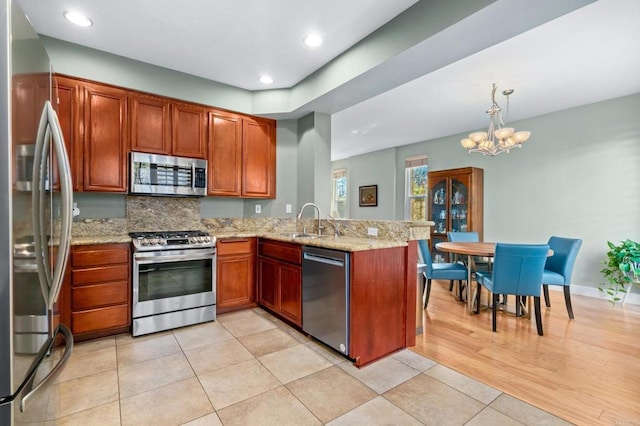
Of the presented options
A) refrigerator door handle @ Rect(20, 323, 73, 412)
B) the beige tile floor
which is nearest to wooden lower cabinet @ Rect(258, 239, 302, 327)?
the beige tile floor

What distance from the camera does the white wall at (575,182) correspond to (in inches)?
152

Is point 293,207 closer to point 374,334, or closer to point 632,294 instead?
point 374,334

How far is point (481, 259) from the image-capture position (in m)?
4.39

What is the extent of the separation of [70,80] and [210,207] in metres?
1.82

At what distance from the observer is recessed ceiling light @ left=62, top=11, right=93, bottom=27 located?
94.1 inches

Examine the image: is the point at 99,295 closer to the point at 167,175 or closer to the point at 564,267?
the point at 167,175

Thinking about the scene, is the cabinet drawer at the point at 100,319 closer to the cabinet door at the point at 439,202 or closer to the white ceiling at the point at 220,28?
the white ceiling at the point at 220,28

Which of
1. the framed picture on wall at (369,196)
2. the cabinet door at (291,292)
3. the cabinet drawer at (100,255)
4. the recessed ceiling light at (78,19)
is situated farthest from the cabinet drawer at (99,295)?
the framed picture on wall at (369,196)

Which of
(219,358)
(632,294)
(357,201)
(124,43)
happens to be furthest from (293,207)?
(632,294)

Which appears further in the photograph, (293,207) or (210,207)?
(293,207)

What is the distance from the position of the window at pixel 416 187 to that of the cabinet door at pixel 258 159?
11.8 ft

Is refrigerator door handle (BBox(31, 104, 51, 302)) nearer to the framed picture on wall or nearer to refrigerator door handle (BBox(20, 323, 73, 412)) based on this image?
refrigerator door handle (BBox(20, 323, 73, 412))

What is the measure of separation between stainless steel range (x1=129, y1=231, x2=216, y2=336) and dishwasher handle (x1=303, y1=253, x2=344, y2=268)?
1.13m

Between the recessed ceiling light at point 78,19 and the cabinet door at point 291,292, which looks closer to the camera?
the recessed ceiling light at point 78,19
